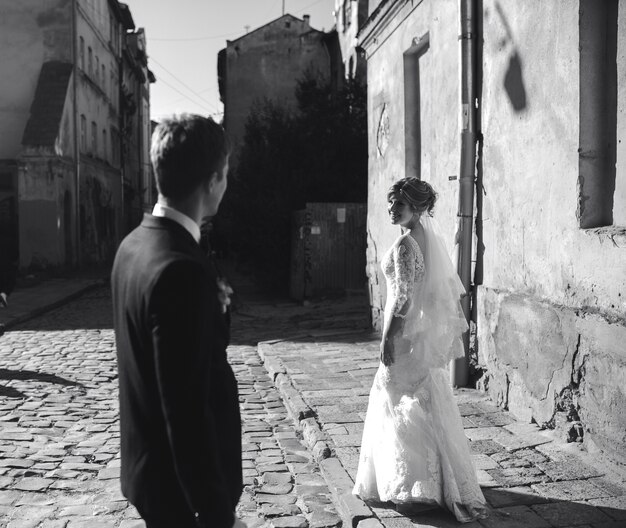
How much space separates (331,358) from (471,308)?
8.24ft

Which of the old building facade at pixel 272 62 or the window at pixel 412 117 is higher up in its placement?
the old building facade at pixel 272 62

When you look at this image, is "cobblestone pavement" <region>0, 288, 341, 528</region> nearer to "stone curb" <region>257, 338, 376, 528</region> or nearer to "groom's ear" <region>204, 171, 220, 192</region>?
"stone curb" <region>257, 338, 376, 528</region>

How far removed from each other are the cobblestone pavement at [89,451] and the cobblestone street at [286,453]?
12 millimetres

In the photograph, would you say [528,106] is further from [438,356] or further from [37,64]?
[37,64]

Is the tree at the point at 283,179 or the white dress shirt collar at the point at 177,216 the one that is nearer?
the white dress shirt collar at the point at 177,216

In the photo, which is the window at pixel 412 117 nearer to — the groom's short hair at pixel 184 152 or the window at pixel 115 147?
the groom's short hair at pixel 184 152

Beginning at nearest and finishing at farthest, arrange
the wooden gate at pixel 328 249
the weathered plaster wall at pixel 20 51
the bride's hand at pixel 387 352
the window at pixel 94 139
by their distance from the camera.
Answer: the bride's hand at pixel 387 352
the wooden gate at pixel 328 249
the weathered plaster wall at pixel 20 51
the window at pixel 94 139

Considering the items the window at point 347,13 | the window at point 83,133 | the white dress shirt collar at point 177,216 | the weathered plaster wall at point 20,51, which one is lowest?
the white dress shirt collar at point 177,216

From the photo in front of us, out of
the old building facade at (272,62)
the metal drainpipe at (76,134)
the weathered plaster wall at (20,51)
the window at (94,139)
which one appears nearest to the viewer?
the weathered plaster wall at (20,51)

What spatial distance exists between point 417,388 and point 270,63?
28945 mm

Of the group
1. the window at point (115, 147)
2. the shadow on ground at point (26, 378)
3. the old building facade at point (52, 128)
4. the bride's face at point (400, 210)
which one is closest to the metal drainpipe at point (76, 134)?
the old building facade at point (52, 128)

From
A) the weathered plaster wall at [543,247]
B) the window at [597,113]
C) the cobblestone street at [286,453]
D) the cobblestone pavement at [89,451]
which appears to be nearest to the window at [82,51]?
the cobblestone pavement at [89,451]

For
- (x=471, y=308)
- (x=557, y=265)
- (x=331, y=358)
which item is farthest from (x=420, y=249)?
(x=331, y=358)

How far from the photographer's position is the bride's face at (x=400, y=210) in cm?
406
